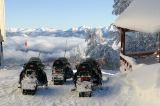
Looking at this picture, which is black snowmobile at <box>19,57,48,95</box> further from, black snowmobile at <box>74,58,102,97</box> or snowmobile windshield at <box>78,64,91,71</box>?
snowmobile windshield at <box>78,64,91,71</box>

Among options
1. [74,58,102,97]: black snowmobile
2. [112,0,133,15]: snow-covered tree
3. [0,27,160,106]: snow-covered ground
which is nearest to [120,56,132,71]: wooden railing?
[0,27,160,106]: snow-covered ground

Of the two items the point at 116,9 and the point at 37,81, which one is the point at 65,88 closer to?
the point at 37,81

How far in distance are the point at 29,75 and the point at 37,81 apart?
1.54 feet

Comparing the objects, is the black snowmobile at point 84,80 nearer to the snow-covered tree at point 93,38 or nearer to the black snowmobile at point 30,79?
the black snowmobile at point 30,79

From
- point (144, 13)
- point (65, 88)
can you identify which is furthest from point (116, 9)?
point (65, 88)

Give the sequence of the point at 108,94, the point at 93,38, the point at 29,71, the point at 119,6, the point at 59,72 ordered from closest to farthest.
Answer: the point at 29,71 < the point at 108,94 < the point at 59,72 < the point at 119,6 < the point at 93,38

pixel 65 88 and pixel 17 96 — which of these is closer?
pixel 17 96

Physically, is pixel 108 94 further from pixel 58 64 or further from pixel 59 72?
pixel 58 64

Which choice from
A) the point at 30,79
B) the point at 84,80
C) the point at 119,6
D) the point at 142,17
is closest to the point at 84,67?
the point at 84,80

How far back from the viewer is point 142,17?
21.5 m

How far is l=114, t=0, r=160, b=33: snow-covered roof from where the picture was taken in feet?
65.0

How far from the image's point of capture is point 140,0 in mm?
24734

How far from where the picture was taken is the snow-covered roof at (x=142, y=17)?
19.8 m

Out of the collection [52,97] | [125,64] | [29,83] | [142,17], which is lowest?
[52,97]
